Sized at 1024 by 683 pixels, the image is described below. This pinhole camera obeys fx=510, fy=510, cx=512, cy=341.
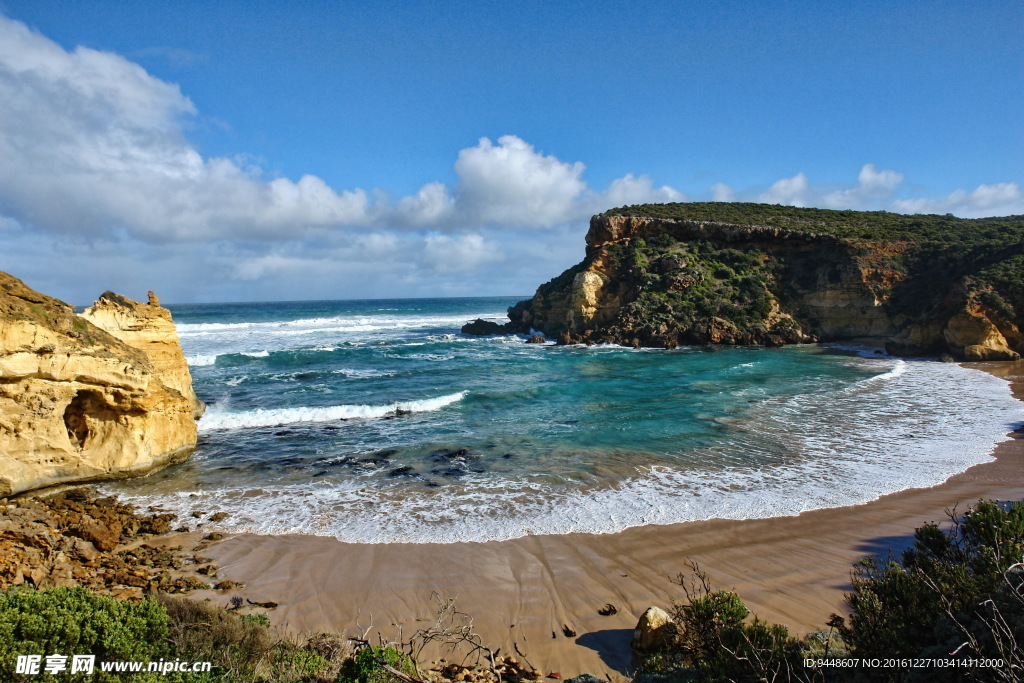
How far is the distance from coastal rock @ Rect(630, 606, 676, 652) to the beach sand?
0.23m

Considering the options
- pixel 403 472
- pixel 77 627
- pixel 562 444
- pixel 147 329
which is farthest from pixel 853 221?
pixel 77 627

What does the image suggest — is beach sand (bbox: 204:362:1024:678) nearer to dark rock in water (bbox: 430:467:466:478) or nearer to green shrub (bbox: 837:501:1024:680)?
green shrub (bbox: 837:501:1024:680)

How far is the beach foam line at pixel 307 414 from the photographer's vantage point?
16438mm


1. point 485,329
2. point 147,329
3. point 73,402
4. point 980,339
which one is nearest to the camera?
point 73,402

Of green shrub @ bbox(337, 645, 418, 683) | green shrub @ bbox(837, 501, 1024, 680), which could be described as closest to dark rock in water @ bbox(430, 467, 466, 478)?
green shrub @ bbox(337, 645, 418, 683)

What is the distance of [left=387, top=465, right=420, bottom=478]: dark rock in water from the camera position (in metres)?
11.8

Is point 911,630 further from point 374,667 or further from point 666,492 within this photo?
point 666,492

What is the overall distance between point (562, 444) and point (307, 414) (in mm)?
9224

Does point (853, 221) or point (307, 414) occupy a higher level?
point (853, 221)

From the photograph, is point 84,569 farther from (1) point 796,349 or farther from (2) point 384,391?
(1) point 796,349

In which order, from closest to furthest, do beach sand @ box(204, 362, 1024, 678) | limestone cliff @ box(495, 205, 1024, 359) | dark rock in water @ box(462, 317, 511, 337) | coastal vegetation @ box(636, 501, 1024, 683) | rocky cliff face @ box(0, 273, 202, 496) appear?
coastal vegetation @ box(636, 501, 1024, 683) < beach sand @ box(204, 362, 1024, 678) < rocky cliff face @ box(0, 273, 202, 496) < limestone cliff @ box(495, 205, 1024, 359) < dark rock in water @ box(462, 317, 511, 337)

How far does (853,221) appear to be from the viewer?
4525cm

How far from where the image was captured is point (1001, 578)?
4.11m

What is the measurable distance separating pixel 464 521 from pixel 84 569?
222 inches
